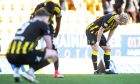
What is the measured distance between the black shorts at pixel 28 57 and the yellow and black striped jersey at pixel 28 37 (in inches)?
2.4

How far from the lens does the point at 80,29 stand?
1421 cm

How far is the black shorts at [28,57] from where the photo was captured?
819 cm

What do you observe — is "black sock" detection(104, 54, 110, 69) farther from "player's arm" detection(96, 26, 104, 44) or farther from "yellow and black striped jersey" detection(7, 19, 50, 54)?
"yellow and black striped jersey" detection(7, 19, 50, 54)

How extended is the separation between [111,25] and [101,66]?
1.88 m

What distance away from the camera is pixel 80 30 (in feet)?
46.6

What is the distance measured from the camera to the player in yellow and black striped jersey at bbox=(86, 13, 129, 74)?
1178cm

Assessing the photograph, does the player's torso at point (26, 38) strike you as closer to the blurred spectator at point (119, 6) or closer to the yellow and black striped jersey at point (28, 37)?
the yellow and black striped jersey at point (28, 37)

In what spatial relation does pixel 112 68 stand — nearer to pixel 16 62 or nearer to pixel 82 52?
pixel 82 52

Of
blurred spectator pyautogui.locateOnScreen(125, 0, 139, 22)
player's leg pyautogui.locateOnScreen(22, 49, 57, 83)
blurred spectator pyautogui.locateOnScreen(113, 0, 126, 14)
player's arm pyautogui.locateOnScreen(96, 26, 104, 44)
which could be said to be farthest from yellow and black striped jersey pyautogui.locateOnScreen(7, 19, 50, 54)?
blurred spectator pyautogui.locateOnScreen(125, 0, 139, 22)

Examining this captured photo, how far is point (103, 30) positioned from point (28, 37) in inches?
157

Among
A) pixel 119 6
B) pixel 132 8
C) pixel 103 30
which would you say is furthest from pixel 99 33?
pixel 132 8

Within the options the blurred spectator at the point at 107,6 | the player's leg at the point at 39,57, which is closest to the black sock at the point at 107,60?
the blurred spectator at the point at 107,6

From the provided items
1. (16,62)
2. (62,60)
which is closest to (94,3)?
(62,60)

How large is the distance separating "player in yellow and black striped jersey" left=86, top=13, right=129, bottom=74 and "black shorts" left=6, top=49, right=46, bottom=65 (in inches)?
147
